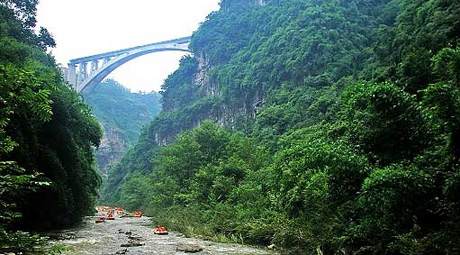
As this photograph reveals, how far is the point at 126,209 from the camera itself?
36.3 metres

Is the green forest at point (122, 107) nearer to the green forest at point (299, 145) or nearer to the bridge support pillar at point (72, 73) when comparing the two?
the bridge support pillar at point (72, 73)

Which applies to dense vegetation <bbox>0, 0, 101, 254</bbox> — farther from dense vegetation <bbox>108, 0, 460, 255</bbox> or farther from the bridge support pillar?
the bridge support pillar

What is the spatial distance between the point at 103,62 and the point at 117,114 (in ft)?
98.1

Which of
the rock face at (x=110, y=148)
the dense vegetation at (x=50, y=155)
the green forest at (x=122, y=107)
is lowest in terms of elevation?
the dense vegetation at (x=50, y=155)

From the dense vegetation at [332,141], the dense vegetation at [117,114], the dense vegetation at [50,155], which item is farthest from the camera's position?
the dense vegetation at [117,114]

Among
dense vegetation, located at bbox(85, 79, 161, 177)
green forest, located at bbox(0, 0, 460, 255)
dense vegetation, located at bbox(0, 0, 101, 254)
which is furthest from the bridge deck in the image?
dense vegetation, located at bbox(0, 0, 101, 254)

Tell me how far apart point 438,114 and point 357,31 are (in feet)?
89.4

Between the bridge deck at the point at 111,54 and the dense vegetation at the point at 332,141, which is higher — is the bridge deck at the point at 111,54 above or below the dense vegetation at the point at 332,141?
above

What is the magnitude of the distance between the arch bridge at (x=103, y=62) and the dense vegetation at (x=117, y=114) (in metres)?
6.64

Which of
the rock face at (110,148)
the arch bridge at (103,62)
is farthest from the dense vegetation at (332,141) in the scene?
the rock face at (110,148)

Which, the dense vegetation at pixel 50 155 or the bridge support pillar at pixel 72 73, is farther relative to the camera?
the bridge support pillar at pixel 72 73

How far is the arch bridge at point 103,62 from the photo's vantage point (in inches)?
2178

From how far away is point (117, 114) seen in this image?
85312 millimetres

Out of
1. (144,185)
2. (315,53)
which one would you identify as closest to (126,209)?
(144,185)
